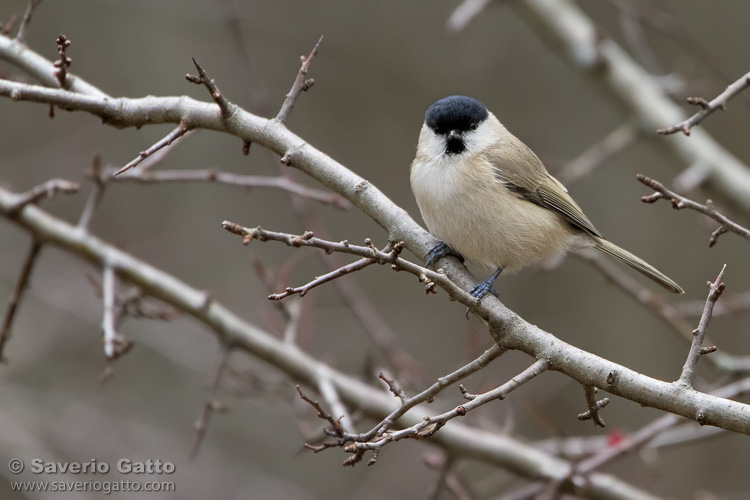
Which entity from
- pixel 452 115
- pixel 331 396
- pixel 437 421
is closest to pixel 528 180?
pixel 452 115

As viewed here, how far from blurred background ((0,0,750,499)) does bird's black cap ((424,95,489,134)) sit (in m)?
3.02

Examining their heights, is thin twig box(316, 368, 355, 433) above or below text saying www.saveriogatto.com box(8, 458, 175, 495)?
above

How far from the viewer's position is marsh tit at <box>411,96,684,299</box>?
12.0ft

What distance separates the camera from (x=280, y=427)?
7.48 metres

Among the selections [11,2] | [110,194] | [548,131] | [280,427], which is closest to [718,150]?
[548,131]

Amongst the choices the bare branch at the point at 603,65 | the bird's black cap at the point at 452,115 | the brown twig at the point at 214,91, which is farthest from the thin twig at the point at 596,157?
the brown twig at the point at 214,91

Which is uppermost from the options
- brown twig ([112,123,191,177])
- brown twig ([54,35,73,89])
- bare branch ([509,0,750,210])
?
bare branch ([509,0,750,210])

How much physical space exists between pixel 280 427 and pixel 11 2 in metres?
5.23

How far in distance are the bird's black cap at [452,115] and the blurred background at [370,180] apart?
3.02m

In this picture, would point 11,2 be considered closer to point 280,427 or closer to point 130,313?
point 280,427

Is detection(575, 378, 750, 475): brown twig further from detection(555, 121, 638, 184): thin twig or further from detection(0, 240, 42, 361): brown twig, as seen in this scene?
detection(0, 240, 42, 361): brown twig

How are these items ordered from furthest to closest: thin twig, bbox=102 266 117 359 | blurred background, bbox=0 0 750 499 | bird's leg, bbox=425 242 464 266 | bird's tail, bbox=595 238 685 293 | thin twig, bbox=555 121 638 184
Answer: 1. blurred background, bbox=0 0 750 499
2. thin twig, bbox=555 121 638 184
3. bird's tail, bbox=595 238 685 293
4. bird's leg, bbox=425 242 464 266
5. thin twig, bbox=102 266 117 359

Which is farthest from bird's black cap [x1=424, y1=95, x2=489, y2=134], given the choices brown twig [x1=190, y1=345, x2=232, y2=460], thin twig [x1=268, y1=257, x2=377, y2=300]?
thin twig [x1=268, y1=257, x2=377, y2=300]

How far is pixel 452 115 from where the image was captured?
3.97 m
